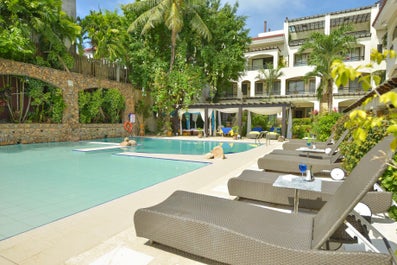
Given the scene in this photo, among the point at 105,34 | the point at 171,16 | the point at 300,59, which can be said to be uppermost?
the point at 300,59

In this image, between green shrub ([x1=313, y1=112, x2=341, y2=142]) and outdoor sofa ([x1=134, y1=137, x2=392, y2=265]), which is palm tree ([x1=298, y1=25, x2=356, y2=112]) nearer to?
green shrub ([x1=313, y1=112, x2=341, y2=142])

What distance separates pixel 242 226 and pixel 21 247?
2331mm

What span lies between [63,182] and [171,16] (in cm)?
1462

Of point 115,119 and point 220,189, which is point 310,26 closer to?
point 115,119

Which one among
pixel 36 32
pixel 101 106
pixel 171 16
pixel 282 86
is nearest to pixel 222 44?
pixel 171 16

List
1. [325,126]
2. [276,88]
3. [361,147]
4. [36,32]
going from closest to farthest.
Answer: [361,147] → [325,126] → [36,32] → [276,88]

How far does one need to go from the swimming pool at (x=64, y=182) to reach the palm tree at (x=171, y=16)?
11613 mm

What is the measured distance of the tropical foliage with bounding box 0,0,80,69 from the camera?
11.7 meters

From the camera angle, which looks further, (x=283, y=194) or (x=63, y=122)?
(x=63, y=122)

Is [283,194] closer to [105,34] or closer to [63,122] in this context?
[63,122]

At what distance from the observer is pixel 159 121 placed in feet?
70.1

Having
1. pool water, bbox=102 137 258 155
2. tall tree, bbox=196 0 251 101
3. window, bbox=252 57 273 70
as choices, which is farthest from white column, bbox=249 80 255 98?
pool water, bbox=102 137 258 155

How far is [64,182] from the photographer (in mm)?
5805

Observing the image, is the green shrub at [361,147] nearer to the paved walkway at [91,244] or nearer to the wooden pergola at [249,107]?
the paved walkway at [91,244]
